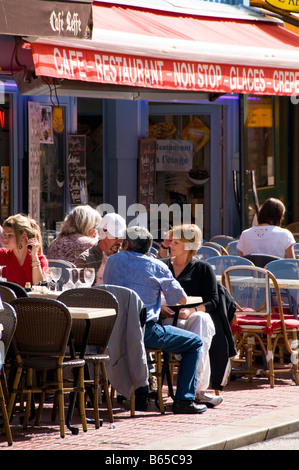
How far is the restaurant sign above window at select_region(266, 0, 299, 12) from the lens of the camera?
15280mm

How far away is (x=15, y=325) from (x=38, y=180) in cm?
704

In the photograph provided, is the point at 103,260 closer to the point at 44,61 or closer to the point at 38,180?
the point at 44,61

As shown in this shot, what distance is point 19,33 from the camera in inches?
312

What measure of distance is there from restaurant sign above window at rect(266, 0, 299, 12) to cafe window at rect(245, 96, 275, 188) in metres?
1.52

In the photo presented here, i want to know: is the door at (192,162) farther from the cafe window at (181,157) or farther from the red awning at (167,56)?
the red awning at (167,56)

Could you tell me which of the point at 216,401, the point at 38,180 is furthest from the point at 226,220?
the point at 216,401

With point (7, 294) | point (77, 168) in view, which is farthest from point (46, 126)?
point (7, 294)

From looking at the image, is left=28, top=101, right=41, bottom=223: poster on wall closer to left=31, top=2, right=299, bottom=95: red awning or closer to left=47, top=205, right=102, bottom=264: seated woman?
left=31, top=2, right=299, bottom=95: red awning

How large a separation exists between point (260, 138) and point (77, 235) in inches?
283

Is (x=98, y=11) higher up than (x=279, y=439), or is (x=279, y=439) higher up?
(x=98, y=11)

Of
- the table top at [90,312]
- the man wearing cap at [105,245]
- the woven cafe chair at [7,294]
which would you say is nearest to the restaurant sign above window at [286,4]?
the man wearing cap at [105,245]

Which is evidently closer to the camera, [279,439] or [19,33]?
[279,439]
